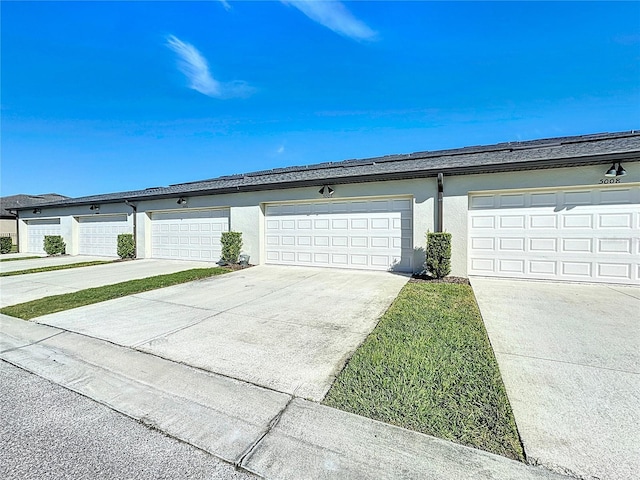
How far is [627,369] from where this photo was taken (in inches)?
106

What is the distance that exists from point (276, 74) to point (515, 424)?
43.2ft

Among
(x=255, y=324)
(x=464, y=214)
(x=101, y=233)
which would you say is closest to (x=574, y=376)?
(x=255, y=324)

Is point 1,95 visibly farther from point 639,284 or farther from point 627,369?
point 639,284

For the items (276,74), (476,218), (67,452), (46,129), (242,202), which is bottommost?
(67,452)

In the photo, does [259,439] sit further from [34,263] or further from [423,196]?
[34,263]

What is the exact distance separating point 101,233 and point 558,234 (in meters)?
18.3

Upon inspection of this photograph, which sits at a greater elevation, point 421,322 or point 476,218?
point 476,218

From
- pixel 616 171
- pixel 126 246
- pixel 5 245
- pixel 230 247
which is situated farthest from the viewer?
pixel 5 245

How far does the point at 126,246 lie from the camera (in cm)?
1255

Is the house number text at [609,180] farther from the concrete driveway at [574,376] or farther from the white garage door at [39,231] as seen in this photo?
the white garage door at [39,231]

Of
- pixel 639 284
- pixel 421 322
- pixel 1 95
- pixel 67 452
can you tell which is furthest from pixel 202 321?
pixel 1 95

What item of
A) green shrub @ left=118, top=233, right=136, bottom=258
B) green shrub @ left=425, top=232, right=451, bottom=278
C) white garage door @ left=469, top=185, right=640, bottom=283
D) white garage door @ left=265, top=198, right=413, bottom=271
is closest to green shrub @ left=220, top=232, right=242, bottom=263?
white garage door @ left=265, top=198, right=413, bottom=271

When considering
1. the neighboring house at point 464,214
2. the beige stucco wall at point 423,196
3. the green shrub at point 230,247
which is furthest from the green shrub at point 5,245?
the green shrub at point 230,247

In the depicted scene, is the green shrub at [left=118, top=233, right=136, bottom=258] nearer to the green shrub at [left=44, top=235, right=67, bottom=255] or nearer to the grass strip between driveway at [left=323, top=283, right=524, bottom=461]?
the green shrub at [left=44, top=235, right=67, bottom=255]
